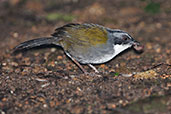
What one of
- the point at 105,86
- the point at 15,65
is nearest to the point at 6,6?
the point at 15,65

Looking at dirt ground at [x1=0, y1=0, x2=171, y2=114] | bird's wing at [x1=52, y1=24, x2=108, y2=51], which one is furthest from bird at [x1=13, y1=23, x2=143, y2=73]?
dirt ground at [x1=0, y1=0, x2=171, y2=114]

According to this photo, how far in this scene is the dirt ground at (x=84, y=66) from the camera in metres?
4.50

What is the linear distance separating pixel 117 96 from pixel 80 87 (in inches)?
29.0

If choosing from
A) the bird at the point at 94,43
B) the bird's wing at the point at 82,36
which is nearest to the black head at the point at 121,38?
the bird at the point at 94,43

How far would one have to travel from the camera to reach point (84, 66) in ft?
19.1

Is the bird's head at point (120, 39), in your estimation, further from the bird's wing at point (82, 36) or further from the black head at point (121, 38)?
the bird's wing at point (82, 36)

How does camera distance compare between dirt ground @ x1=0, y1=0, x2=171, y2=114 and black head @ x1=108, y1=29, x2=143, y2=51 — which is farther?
black head @ x1=108, y1=29, x2=143, y2=51

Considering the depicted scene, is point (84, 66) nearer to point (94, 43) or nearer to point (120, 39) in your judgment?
point (94, 43)

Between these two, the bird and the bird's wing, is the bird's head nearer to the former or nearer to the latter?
the bird

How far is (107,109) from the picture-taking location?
436 cm

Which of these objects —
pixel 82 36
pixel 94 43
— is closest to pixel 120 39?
pixel 94 43

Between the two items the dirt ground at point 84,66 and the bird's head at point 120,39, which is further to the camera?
the bird's head at point 120,39

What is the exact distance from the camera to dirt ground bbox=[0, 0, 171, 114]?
4.50 meters

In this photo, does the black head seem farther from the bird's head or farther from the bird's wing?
the bird's wing
